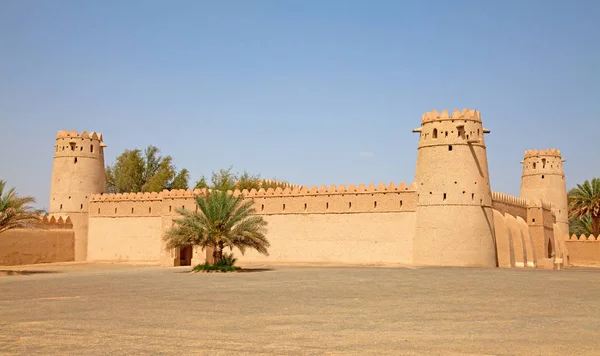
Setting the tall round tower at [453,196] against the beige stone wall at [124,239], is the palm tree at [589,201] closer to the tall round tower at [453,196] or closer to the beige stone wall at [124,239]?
the tall round tower at [453,196]

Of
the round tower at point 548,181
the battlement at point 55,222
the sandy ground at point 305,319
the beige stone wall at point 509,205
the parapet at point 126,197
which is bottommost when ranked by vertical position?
the sandy ground at point 305,319

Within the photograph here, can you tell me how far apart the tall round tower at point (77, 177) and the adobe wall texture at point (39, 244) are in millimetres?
591

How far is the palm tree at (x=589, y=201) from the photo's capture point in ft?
133

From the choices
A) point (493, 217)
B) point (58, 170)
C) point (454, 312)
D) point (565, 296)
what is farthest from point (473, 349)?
point (58, 170)

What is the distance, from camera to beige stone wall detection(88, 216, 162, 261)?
3238 cm

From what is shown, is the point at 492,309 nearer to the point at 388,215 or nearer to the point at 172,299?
the point at 172,299

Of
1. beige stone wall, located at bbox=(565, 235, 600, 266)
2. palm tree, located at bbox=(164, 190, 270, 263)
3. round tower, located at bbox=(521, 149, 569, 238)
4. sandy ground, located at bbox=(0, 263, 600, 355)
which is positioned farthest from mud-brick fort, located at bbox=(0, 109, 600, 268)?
sandy ground, located at bbox=(0, 263, 600, 355)

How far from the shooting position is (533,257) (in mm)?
30188

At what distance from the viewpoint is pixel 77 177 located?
3516 cm

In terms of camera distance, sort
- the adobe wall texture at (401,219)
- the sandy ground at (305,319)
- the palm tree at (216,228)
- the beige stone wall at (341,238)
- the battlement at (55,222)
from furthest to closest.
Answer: the battlement at (55,222) < the beige stone wall at (341,238) < the adobe wall texture at (401,219) < the palm tree at (216,228) < the sandy ground at (305,319)

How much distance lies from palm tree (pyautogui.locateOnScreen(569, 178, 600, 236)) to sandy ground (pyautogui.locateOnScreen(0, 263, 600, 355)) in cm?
2713

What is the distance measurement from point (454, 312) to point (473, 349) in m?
3.02

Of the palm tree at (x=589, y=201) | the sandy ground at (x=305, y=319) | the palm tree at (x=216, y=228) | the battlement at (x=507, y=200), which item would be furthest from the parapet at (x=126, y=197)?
the palm tree at (x=589, y=201)

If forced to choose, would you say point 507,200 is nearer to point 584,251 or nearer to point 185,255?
point 584,251
